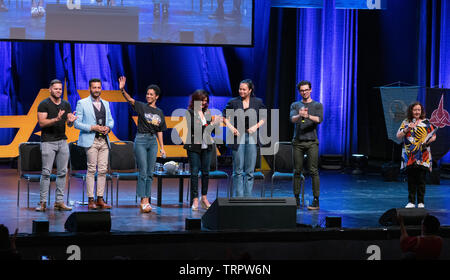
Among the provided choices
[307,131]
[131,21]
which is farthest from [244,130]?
[131,21]

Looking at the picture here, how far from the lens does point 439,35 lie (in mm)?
10922

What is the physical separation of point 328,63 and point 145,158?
18.8 feet

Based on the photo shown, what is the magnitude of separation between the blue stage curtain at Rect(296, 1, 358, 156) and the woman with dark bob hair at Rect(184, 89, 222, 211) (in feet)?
16.1

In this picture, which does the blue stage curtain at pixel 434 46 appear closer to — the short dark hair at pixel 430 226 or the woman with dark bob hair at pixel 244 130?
the woman with dark bob hair at pixel 244 130

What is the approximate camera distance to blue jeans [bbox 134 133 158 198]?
651cm

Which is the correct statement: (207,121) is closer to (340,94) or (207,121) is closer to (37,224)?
(37,224)

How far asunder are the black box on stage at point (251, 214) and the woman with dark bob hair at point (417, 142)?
2.00 m

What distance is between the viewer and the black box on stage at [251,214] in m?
5.27

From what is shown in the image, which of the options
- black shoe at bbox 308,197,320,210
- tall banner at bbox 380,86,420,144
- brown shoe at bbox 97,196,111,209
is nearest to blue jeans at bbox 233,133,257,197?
black shoe at bbox 308,197,320,210

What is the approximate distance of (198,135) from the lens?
260 inches

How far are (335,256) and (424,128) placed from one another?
92.1 inches

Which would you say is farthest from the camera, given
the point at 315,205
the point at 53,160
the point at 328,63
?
the point at 328,63

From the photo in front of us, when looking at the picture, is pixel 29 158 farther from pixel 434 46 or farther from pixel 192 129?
pixel 434 46
